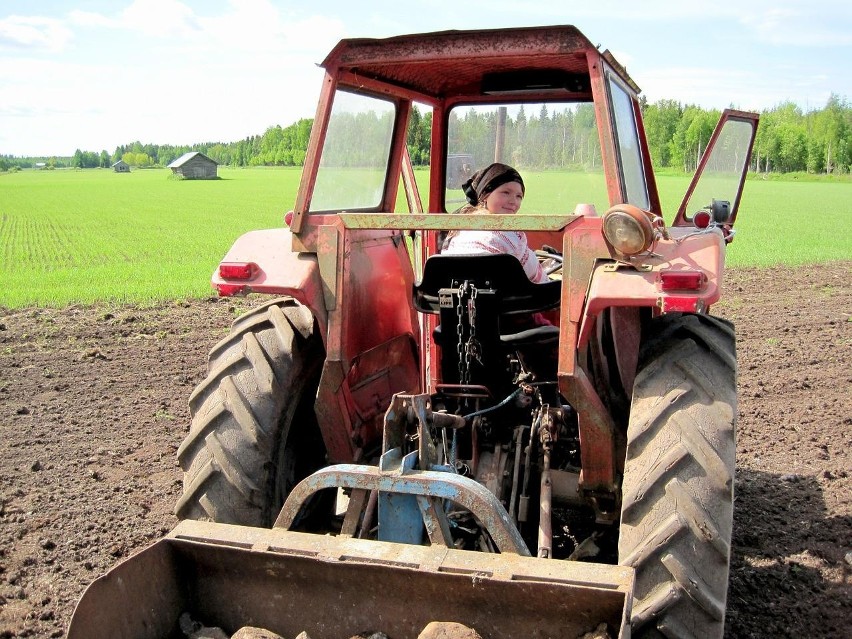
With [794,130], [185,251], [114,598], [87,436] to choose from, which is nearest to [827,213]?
[185,251]

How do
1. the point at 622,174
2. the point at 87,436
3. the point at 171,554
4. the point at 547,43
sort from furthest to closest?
the point at 87,436, the point at 622,174, the point at 547,43, the point at 171,554

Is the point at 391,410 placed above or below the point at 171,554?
above

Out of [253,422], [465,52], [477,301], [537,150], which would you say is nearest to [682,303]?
[477,301]

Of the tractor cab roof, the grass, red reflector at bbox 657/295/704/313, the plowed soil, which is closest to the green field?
the grass

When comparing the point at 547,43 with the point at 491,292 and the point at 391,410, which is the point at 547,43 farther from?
the point at 391,410

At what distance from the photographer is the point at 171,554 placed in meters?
2.83

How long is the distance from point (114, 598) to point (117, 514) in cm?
227

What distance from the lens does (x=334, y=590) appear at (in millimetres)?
2725

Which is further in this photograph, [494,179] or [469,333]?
[494,179]

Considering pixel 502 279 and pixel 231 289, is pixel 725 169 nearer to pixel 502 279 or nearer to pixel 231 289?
pixel 502 279

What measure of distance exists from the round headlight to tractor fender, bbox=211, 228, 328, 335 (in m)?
1.07

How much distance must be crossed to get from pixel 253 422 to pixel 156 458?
2.63m

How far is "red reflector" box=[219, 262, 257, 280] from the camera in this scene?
11.0 ft

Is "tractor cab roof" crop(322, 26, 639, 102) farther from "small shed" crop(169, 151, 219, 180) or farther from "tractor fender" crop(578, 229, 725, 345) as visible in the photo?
"small shed" crop(169, 151, 219, 180)
